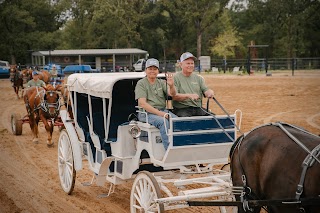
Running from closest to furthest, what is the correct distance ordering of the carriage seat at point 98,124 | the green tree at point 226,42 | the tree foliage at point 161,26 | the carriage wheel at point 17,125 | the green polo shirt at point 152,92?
the green polo shirt at point 152,92 → the carriage seat at point 98,124 → the carriage wheel at point 17,125 → the tree foliage at point 161,26 → the green tree at point 226,42

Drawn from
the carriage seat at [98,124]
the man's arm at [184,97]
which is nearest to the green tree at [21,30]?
the carriage seat at [98,124]

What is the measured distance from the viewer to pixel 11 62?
6862 cm

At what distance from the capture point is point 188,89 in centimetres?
697

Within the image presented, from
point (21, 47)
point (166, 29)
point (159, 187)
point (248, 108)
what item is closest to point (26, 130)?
point (248, 108)

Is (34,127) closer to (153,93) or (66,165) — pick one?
(66,165)

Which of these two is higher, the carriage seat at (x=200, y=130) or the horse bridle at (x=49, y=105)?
the carriage seat at (x=200, y=130)

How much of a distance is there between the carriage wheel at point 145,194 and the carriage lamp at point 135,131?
69 cm

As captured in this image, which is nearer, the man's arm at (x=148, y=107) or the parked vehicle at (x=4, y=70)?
the man's arm at (x=148, y=107)

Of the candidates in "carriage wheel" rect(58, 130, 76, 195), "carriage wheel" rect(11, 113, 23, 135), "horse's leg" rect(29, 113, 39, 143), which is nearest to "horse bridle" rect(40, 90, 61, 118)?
"horse's leg" rect(29, 113, 39, 143)

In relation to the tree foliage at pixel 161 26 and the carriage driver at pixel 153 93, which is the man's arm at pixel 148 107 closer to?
the carriage driver at pixel 153 93

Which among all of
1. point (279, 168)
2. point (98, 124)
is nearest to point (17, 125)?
point (98, 124)

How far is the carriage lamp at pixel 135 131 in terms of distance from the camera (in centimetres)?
674

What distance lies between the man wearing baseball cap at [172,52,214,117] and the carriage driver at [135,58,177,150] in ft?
0.65

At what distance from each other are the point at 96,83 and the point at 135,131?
1207 millimetres
